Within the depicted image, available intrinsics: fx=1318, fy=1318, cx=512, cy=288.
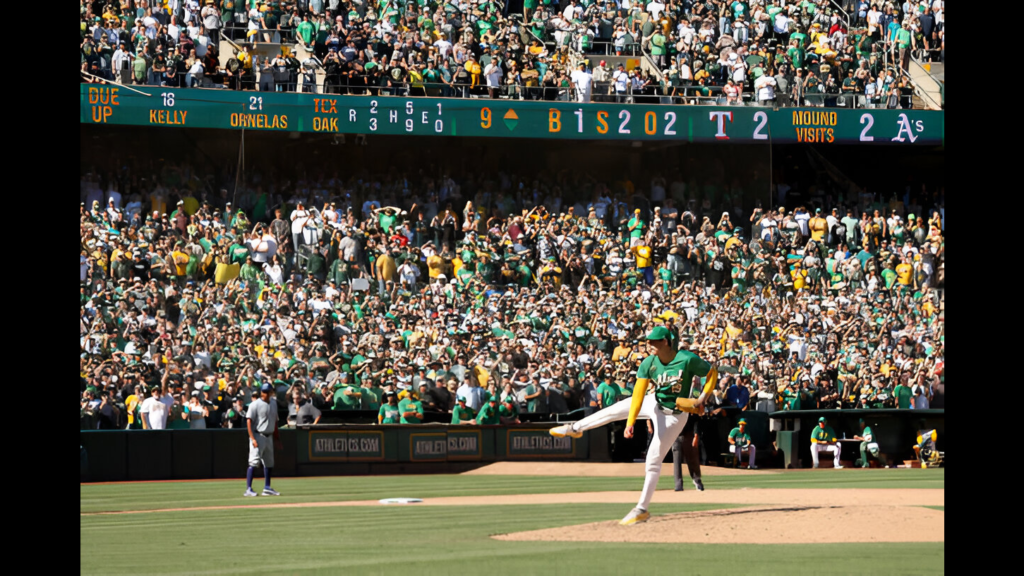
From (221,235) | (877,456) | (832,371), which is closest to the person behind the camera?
(877,456)

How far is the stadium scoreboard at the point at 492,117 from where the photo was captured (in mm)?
28241

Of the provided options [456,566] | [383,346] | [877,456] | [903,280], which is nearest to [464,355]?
[383,346]

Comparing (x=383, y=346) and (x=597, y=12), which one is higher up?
(x=597, y=12)

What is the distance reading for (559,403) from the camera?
23.3 metres

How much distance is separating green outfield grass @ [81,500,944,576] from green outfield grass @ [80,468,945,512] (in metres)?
2.45

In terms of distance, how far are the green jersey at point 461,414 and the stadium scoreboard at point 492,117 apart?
9.13 metres

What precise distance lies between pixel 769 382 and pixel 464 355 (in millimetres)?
5695

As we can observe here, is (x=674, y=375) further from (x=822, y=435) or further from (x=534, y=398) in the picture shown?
(x=822, y=435)

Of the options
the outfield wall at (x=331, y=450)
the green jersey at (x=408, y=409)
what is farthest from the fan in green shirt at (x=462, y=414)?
the green jersey at (x=408, y=409)

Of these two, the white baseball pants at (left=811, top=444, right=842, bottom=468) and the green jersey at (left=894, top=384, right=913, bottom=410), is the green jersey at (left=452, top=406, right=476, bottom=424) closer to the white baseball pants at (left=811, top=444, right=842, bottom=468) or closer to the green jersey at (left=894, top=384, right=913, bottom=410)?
the white baseball pants at (left=811, top=444, right=842, bottom=468)

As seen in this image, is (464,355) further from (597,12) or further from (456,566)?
(456,566)

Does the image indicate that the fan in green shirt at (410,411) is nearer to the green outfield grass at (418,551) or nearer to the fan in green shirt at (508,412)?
the fan in green shirt at (508,412)
